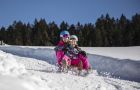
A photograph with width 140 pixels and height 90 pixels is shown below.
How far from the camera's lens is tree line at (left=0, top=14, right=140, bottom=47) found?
219 ft

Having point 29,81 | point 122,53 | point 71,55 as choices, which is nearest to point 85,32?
point 122,53

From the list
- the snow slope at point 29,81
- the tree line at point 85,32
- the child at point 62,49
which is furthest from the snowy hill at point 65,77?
the tree line at point 85,32

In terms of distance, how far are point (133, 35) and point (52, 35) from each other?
72.1 feet

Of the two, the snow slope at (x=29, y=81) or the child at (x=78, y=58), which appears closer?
the snow slope at (x=29, y=81)

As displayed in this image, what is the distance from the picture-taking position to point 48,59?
13523 millimetres

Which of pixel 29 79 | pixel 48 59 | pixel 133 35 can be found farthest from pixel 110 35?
pixel 29 79

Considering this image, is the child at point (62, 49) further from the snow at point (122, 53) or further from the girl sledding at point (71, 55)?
the snow at point (122, 53)

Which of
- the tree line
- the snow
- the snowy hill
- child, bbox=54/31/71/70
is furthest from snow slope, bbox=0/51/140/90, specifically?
the tree line

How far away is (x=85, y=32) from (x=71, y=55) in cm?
6661

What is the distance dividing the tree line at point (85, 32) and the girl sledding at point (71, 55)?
175 ft

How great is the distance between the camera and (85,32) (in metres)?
75.9

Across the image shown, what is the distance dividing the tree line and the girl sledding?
53.2 m

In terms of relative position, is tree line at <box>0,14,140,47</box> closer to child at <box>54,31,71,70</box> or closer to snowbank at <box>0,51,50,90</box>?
child at <box>54,31,71,70</box>

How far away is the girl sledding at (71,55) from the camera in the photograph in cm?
905
